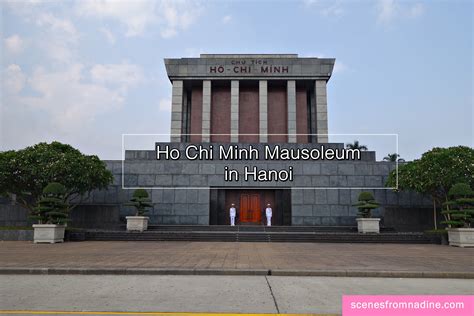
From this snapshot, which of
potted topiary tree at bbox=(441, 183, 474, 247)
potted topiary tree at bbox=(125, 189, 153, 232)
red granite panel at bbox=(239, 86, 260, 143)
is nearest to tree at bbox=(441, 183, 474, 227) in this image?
potted topiary tree at bbox=(441, 183, 474, 247)

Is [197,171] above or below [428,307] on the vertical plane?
above

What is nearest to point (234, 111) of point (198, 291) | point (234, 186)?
point (234, 186)

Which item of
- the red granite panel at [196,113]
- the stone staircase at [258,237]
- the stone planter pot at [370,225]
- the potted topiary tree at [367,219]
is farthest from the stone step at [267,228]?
the red granite panel at [196,113]

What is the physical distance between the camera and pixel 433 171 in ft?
73.2

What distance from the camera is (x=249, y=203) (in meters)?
30.3

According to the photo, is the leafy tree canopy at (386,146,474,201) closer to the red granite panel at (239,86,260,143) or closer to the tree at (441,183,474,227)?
the tree at (441,183,474,227)

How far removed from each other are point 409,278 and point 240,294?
5.01 meters

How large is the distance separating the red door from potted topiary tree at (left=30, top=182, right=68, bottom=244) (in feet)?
44.9

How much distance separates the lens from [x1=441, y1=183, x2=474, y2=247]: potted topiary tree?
1936 centimetres

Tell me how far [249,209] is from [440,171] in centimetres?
1436

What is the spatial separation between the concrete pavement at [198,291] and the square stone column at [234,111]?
2749cm

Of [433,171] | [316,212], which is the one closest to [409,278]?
[433,171]

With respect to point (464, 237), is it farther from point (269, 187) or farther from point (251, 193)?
point (251, 193)

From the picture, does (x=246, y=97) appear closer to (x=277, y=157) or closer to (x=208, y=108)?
(x=208, y=108)
